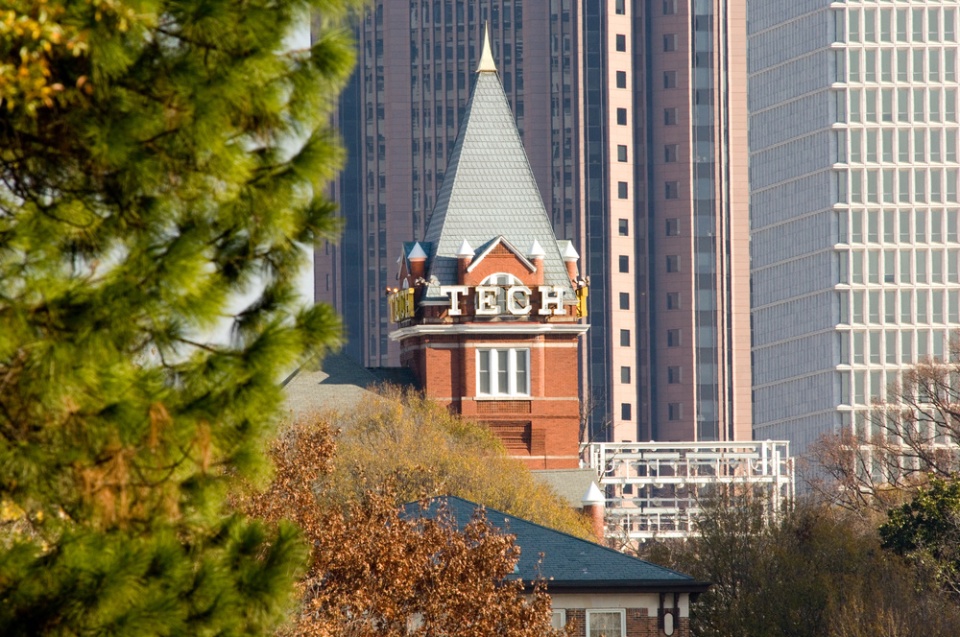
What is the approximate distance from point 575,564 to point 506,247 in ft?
148

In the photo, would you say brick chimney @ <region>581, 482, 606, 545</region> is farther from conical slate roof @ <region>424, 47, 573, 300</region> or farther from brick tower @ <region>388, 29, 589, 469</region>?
conical slate roof @ <region>424, 47, 573, 300</region>

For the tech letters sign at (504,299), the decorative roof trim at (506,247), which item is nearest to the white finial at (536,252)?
the decorative roof trim at (506,247)

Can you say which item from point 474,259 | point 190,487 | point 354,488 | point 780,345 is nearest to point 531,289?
point 474,259

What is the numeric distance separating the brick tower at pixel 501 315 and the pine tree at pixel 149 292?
3199 inches

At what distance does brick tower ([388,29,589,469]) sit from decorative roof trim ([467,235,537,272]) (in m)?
0.06

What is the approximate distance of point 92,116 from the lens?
16281 mm

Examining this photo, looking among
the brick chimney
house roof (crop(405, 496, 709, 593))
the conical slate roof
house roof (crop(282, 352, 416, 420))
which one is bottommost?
house roof (crop(405, 496, 709, 593))

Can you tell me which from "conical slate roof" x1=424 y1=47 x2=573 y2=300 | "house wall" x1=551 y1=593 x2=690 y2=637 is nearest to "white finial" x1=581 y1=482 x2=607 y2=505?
"conical slate roof" x1=424 y1=47 x2=573 y2=300

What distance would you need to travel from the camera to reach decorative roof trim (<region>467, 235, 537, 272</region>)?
322 ft

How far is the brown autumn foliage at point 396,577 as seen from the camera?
36.1m

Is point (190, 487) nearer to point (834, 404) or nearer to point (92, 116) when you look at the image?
point (92, 116)

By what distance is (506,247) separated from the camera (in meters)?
98.4

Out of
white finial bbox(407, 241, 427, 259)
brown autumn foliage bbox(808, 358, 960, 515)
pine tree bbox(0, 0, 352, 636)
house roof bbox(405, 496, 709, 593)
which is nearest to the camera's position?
pine tree bbox(0, 0, 352, 636)

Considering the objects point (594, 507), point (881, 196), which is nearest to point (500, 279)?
point (594, 507)
